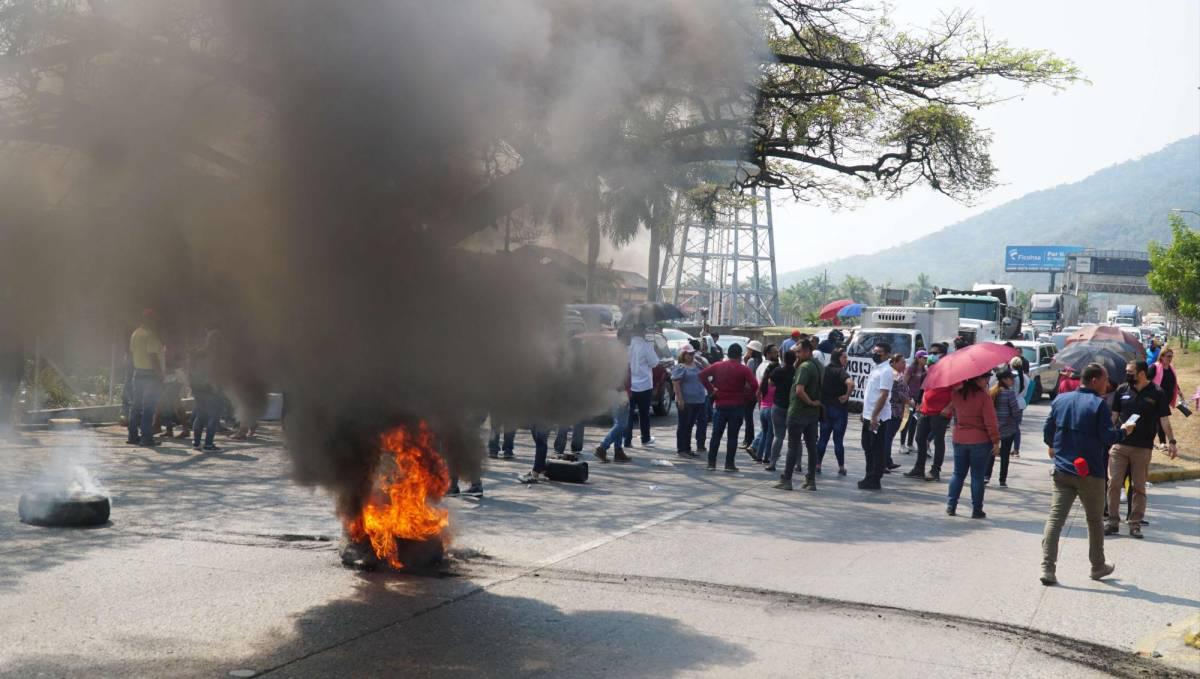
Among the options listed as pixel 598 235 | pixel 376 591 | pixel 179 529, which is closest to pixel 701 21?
pixel 598 235

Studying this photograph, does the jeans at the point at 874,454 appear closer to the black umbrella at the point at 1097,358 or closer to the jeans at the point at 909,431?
the black umbrella at the point at 1097,358

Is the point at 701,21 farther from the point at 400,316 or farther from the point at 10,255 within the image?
the point at 10,255

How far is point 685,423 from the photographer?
14.9m

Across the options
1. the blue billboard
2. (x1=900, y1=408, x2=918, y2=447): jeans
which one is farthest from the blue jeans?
the blue billboard

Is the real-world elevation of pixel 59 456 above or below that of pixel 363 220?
below

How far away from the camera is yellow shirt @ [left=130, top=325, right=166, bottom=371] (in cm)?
1005

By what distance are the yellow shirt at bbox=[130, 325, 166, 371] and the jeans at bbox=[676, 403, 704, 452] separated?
6.76m

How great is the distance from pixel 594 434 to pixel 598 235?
30.9 ft


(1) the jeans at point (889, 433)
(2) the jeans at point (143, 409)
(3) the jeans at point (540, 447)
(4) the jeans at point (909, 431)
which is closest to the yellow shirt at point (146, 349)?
(2) the jeans at point (143, 409)

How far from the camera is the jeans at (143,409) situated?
12.7 metres

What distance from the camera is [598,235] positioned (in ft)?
26.3

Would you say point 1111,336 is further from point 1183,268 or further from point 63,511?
point 1183,268

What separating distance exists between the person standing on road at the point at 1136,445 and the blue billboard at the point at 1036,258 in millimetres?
109820

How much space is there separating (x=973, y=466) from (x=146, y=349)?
8184 mm
